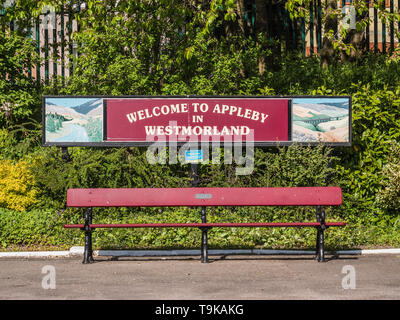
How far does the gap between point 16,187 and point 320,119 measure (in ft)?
17.2

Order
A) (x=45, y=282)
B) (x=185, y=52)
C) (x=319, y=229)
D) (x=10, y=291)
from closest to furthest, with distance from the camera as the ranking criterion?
(x=10, y=291), (x=45, y=282), (x=319, y=229), (x=185, y=52)

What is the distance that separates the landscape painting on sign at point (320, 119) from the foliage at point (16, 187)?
458 centimetres

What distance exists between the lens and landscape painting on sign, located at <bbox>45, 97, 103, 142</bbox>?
38.4 feet

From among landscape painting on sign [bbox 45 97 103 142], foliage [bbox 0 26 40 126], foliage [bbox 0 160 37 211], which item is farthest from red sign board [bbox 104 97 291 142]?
foliage [bbox 0 26 40 126]

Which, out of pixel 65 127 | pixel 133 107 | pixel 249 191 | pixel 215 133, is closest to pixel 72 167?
pixel 65 127

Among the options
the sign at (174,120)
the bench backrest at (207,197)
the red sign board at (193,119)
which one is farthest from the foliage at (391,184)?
the bench backrest at (207,197)

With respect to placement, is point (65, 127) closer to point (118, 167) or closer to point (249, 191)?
point (118, 167)

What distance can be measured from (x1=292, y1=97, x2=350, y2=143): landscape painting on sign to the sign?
0.7 inches

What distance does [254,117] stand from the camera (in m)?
11.8

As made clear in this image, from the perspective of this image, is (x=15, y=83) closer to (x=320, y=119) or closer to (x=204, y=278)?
(x=320, y=119)

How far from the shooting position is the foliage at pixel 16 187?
11484 millimetres

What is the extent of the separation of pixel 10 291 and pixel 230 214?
16.0 ft

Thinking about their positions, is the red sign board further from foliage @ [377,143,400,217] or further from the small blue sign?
foliage @ [377,143,400,217]

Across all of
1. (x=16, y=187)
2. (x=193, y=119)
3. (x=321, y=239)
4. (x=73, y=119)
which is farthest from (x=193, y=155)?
(x=321, y=239)
